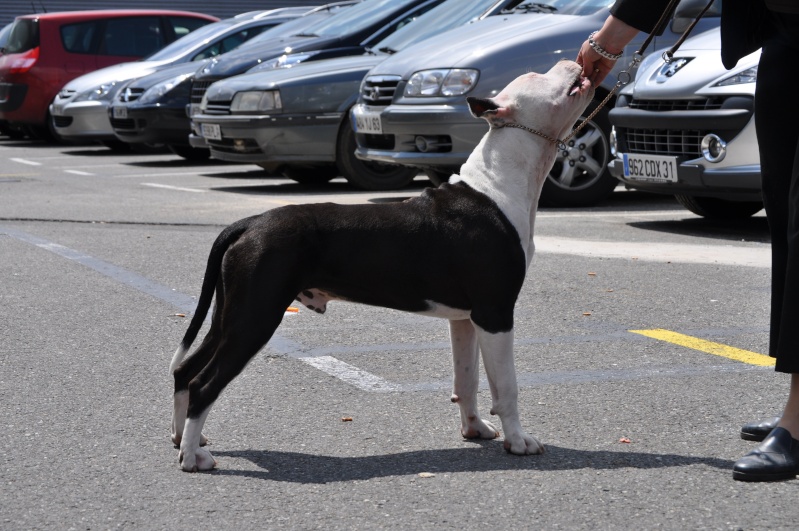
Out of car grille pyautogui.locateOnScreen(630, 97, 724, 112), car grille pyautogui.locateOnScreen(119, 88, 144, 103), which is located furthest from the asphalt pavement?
car grille pyautogui.locateOnScreen(119, 88, 144, 103)

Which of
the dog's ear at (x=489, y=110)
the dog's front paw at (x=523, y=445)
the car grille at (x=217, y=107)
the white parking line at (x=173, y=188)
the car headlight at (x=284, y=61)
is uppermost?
the dog's ear at (x=489, y=110)

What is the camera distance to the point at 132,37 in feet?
66.6

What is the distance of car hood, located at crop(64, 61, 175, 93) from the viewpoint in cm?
1738

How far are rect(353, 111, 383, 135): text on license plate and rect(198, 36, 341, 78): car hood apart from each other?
2.63m

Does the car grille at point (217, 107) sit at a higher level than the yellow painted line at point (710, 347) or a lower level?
lower

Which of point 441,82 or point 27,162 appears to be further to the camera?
point 27,162

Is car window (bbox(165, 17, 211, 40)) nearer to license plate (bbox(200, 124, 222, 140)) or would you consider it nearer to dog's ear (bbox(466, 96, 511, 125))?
license plate (bbox(200, 124, 222, 140))

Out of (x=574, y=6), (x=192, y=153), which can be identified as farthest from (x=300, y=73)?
(x=192, y=153)

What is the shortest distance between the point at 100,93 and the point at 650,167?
11.2 metres

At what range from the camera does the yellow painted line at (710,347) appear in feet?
16.6

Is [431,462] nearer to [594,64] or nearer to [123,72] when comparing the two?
[594,64]

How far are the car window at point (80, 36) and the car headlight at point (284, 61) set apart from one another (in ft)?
25.6

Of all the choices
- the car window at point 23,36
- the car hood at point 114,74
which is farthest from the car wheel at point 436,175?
the car window at point 23,36

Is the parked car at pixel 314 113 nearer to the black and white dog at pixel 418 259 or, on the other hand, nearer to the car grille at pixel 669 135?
the car grille at pixel 669 135
